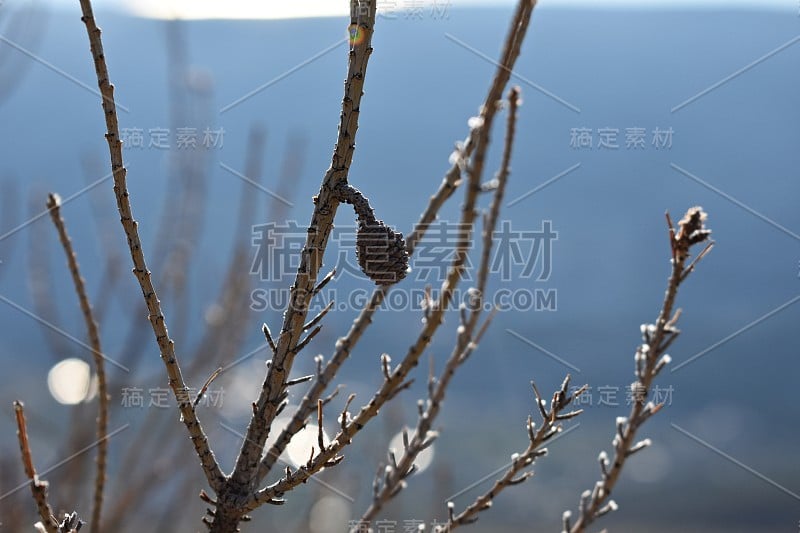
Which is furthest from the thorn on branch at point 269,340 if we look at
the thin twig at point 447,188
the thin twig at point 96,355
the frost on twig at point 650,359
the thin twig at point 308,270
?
the frost on twig at point 650,359

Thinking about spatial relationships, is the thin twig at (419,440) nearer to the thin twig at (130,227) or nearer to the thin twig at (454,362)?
the thin twig at (454,362)

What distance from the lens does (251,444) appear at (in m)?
0.63

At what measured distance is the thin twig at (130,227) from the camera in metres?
0.60

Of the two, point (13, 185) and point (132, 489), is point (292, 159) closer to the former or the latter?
point (13, 185)

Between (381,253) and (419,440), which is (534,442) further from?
(381,253)

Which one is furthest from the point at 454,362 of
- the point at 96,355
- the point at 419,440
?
the point at 96,355

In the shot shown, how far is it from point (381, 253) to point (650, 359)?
0.99ft

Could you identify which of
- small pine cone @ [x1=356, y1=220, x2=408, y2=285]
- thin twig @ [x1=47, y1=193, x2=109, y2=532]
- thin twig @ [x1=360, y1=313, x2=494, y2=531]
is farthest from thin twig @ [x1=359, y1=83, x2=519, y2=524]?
thin twig @ [x1=47, y1=193, x2=109, y2=532]

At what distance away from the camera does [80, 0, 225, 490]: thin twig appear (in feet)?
1.96

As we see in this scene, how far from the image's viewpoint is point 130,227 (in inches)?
23.9

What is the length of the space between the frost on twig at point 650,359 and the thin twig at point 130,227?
1.32ft

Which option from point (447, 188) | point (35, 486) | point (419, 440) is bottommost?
point (35, 486)

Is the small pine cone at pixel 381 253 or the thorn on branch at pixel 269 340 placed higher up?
the small pine cone at pixel 381 253

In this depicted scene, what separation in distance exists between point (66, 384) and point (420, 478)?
2.00 meters
